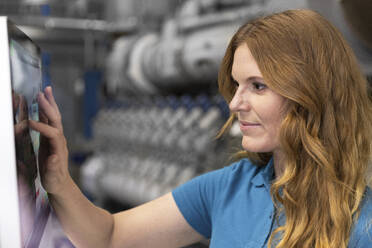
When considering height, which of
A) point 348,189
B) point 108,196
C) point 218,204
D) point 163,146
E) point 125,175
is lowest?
point 108,196

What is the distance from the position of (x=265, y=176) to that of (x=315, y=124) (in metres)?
0.20

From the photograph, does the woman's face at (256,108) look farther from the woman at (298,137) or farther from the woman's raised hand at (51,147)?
the woman's raised hand at (51,147)

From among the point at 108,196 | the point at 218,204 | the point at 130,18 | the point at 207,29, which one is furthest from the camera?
the point at 130,18

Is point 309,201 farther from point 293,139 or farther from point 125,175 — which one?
point 125,175

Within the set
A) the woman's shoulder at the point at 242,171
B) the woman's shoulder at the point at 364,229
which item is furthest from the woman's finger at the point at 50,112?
the woman's shoulder at the point at 364,229

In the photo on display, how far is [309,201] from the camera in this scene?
90cm

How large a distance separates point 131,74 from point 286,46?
11.3ft

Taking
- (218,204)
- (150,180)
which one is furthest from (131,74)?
(218,204)

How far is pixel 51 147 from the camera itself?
2.52 feet

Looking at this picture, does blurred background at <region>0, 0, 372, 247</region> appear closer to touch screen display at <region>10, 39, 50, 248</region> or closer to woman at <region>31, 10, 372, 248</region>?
woman at <region>31, 10, 372, 248</region>

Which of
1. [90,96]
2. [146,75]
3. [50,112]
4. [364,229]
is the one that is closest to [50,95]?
[50,112]

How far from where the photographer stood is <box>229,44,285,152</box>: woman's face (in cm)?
87

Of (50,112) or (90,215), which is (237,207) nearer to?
(90,215)

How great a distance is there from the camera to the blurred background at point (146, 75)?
279cm
